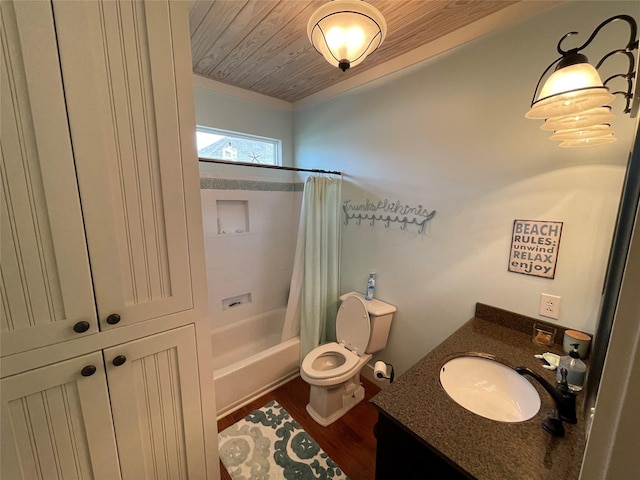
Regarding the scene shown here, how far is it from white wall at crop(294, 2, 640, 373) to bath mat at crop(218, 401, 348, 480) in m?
0.86

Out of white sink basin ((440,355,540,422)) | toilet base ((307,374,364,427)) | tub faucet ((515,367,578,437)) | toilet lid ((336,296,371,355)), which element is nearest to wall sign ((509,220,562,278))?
white sink basin ((440,355,540,422))

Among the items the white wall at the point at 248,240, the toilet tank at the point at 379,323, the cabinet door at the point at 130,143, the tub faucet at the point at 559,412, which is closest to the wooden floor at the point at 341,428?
the toilet tank at the point at 379,323

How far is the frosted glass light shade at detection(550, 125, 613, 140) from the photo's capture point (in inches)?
35.2

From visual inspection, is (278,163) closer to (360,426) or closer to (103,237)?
(103,237)

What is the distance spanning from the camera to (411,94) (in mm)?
1714

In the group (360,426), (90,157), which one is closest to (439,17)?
(90,157)

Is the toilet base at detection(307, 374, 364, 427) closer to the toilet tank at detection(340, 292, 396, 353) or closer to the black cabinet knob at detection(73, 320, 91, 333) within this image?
the toilet tank at detection(340, 292, 396, 353)

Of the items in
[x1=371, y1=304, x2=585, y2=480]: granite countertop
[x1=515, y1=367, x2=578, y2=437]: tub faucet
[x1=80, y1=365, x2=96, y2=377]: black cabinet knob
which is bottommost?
[x1=371, y1=304, x2=585, y2=480]: granite countertop

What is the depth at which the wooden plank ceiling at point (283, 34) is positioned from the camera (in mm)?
1273

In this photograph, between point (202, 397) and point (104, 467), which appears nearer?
point (104, 467)

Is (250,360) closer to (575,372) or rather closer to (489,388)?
(489,388)

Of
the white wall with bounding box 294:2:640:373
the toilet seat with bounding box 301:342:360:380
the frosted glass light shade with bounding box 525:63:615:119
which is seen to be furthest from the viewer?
the toilet seat with bounding box 301:342:360:380

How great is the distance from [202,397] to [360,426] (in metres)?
1.24

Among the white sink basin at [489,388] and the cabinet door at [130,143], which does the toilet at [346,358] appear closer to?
the white sink basin at [489,388]
